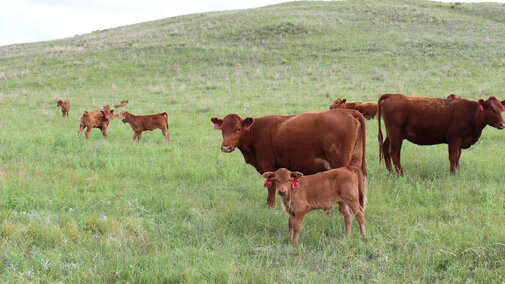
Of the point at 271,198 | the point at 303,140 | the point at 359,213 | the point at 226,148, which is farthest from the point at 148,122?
the point at 359,213

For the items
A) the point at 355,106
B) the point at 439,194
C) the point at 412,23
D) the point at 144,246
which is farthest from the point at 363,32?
the point at 144,246

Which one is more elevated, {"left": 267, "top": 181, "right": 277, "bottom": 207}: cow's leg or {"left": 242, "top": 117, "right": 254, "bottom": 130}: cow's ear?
{"left": 242, "top": 117, "right": 254, "bottom": 130}: cow's ear

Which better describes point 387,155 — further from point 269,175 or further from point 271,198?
point 269,175

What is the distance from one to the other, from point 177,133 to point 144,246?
738 centimetres

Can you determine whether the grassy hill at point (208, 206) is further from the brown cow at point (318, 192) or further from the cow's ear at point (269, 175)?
the cow's ear at point (269, 175)

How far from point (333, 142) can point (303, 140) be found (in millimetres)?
454

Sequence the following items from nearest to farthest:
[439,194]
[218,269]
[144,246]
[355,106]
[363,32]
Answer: [218,269]
[144,246]
[439,194]
[355,106]
[363,32]

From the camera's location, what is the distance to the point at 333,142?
19.0 feet

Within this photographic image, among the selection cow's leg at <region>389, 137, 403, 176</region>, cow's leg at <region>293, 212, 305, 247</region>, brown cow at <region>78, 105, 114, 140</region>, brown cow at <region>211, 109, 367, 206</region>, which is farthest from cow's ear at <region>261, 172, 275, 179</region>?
brown cow at <region>78, 105, 114, 140</region>

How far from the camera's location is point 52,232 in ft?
15.3

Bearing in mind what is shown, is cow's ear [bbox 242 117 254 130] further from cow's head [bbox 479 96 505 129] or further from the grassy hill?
cow's head [bbox 479 96 505 129]

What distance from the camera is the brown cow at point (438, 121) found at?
722cm

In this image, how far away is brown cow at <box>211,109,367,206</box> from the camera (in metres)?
5.80

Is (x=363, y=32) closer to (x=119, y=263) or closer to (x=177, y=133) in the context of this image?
(x=177, y=133)
